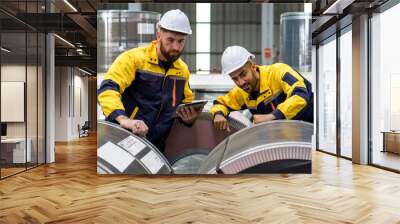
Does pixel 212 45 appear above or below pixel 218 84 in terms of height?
above

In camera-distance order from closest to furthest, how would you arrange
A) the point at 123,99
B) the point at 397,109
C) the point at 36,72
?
1. the point at 123,99
2. the point at 397,109
3. the point at 36,72

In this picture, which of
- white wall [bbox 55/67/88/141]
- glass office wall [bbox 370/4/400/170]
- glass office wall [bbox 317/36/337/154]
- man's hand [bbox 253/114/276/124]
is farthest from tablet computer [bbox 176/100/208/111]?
white wall [bbox 55/67/88/141]

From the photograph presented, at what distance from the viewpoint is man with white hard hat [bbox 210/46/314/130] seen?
6.88 metres

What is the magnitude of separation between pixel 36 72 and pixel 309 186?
5.43m

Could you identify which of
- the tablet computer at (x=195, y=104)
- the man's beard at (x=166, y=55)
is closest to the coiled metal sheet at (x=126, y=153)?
the tablet computer at (x=195, y=104)

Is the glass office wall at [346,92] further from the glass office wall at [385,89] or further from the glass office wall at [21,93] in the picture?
the glass office wall at [21,93]

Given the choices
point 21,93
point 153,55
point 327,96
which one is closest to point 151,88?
point 153,55

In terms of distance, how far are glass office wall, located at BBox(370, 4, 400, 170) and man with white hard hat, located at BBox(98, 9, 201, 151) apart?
360 centimetres

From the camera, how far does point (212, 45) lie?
23.3 ft

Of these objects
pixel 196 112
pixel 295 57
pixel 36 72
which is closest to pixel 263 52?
pixel 295 57

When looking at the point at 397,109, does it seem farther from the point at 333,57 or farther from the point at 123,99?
the point at 123,99

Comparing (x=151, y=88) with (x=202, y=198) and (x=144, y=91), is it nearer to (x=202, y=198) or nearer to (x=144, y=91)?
(x=144, y=91)

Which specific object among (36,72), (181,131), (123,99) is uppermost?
(36,72)

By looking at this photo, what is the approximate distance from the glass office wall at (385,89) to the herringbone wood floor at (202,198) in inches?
21.6
